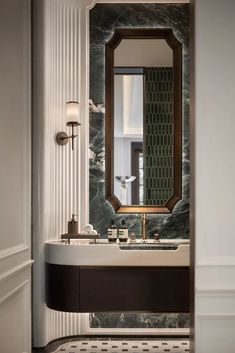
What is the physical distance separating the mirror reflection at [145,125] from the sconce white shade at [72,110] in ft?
1.23

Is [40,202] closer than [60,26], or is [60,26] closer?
[40,202]

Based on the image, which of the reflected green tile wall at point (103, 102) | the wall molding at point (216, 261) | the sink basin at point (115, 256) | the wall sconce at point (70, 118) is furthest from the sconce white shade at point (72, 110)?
the wall molding at point (216, 261)

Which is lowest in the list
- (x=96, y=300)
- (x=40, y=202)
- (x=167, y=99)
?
(x=96, y=300)

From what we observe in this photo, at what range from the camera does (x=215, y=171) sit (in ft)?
6.57

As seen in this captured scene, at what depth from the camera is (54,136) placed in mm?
3428

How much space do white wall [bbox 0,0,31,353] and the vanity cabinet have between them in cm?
47

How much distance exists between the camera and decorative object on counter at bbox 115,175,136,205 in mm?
3614

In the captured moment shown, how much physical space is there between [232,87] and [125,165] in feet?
5.64

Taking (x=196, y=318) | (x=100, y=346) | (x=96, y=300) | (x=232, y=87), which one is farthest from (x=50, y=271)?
(x=232, y=87)

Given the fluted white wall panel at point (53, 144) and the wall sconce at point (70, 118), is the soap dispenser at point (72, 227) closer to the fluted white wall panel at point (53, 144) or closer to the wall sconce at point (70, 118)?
the fluted white wall panel at point (53, 144)

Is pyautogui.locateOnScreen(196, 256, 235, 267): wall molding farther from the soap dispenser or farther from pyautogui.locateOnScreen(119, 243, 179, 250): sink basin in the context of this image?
the soap dispenser

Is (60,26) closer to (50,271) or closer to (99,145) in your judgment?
(99,145)

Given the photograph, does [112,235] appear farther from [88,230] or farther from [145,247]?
[145,247]

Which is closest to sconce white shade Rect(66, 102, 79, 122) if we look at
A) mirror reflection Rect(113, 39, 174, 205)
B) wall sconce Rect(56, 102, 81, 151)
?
wall sconce Rect(56, 102, 81, 151)
